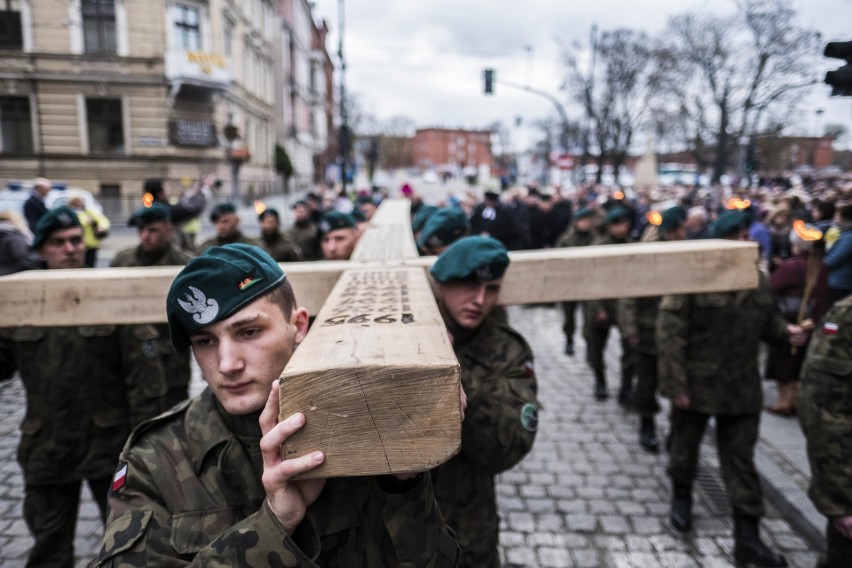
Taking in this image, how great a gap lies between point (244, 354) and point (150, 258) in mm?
3815

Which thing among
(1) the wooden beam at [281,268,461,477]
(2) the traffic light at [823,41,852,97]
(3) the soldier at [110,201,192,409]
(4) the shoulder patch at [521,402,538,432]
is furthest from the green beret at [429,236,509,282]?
(3) the soldier at [110,201,192,409]

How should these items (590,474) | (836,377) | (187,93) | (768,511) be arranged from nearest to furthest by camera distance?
1. (836,377)
2. (768,511)
3. (590,474)
4. (187,93)

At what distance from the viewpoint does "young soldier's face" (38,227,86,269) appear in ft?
11.8

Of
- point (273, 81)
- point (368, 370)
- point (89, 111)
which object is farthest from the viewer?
point (273, 81)

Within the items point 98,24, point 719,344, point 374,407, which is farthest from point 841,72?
point 98,24

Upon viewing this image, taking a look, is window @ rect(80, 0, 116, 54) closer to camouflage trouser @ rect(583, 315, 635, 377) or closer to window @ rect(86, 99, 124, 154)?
window @ rect(86, 99, 124, 154)

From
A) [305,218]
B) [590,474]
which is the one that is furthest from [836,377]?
[305,218]

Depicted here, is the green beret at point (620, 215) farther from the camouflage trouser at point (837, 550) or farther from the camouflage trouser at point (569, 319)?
the camouflage trouser at point (837, 550)

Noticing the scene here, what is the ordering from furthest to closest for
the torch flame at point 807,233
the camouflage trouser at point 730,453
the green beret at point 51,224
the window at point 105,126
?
the window at point 105,126, the torch flame at point 807,233, the camouflage trouser at point 730,453, the green beret at point 51,224

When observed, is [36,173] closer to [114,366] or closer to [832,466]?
[114,366]

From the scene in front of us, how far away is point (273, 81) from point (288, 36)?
481 cm

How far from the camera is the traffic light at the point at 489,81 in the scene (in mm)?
24891

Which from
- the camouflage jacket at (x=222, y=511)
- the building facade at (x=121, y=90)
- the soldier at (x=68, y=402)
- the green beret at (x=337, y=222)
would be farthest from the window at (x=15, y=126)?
the camouflage jacket at (x=222, y=511)

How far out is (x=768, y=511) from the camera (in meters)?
4.60
